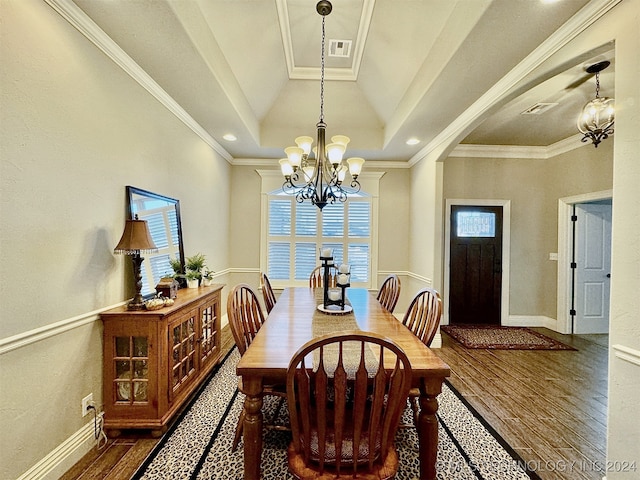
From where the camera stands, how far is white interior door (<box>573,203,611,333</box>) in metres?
4.47

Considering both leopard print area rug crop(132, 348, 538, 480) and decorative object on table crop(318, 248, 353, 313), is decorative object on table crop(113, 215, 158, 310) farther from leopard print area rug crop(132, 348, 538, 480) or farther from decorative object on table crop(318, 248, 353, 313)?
decorative object on table crop(318, 248, 353, 313)

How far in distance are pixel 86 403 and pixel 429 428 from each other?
202 cm

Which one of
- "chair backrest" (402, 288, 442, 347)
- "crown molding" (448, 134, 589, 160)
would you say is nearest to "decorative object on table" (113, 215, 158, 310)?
"chair backrest" (402, 288, 442, 347)

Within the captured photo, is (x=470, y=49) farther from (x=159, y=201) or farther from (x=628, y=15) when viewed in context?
(x=159, y=201)

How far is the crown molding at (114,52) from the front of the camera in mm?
1668

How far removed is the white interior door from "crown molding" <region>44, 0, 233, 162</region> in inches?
218

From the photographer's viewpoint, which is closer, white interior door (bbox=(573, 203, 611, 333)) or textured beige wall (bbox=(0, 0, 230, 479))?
textured beige wall (bbox=(0, 0, 230, 479))

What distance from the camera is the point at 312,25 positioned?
112 inches

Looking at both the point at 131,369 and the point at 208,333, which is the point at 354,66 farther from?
the point at 131,369

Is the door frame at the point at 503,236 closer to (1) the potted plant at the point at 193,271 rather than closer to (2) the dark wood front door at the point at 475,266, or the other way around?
(2) the dark wood front door at the point at 475,266

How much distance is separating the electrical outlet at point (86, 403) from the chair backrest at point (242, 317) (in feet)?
3.33

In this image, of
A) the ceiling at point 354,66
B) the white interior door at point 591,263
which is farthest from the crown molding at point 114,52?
the white interior door at point 591,263

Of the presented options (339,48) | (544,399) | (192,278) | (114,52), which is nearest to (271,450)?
(192,278)

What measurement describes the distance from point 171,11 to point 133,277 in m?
1.81
